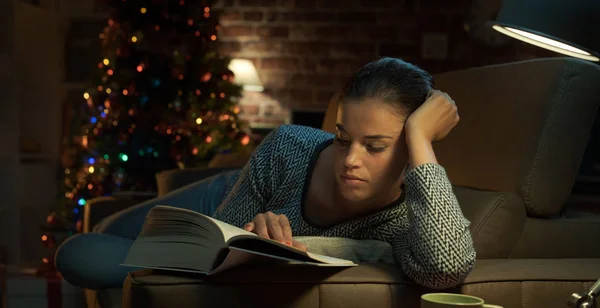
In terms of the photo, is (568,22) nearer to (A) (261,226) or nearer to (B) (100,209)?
→ (A) (261,226)

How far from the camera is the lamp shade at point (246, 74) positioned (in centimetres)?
495

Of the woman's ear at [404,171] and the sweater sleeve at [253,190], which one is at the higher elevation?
the woman's ear at [404,171]

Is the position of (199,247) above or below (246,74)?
above

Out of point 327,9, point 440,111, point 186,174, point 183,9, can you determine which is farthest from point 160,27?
point 440,111

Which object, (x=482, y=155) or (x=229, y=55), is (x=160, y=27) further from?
(x=482, y=155)

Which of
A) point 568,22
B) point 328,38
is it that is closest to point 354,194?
point 568,22

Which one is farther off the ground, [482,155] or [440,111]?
[440,111]

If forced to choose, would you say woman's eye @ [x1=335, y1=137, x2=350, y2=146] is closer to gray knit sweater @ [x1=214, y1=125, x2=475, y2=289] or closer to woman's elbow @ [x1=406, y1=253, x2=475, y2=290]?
gray knit sweater @ [x1=214, y1=125, x2=475, y2=289]

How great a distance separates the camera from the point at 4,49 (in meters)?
5.03

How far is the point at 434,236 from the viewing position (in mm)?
1375

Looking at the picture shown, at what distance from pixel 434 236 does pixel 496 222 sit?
0.80 feet

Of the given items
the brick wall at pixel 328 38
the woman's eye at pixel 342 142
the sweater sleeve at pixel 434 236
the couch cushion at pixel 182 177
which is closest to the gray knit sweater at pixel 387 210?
the sweater sleeve at pixel 434 236

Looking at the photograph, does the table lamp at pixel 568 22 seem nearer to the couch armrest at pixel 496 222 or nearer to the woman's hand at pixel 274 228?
the couch armrest at pixel 496 222

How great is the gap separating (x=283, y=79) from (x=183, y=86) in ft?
2.44
